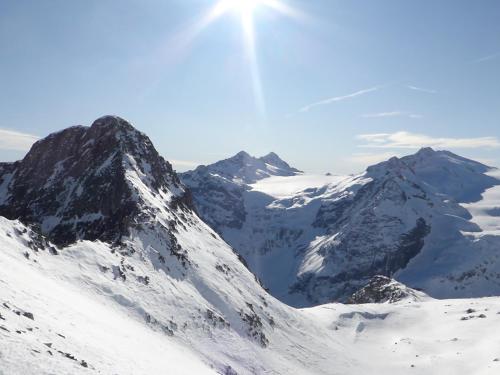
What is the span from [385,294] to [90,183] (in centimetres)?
8570

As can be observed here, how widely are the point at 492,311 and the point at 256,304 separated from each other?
49091mm

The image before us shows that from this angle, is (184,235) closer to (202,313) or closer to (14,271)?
(202,313)

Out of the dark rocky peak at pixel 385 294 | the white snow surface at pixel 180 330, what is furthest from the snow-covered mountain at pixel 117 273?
the dark rocky peak at pixel 385 294

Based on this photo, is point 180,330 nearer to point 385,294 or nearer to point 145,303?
point 145,303

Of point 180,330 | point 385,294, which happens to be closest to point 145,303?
point 180,330

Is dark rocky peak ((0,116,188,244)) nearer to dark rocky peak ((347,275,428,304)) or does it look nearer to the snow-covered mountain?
the snow-covered mountain

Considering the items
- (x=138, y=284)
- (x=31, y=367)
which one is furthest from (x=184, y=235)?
(x=31, y=367)

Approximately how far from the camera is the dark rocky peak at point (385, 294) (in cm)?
12475

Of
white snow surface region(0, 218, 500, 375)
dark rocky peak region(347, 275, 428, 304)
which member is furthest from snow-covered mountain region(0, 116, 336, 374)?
dark rocky peak region(347, 275, 428, 304)

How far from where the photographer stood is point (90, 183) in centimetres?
8438

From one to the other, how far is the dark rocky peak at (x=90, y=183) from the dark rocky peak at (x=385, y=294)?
61758 mm

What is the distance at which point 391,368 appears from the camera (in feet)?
238

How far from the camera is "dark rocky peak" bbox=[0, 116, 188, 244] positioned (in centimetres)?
7569

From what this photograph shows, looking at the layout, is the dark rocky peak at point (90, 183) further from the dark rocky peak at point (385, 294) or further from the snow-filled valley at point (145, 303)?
the dark rocky peak at point (385, 294)
